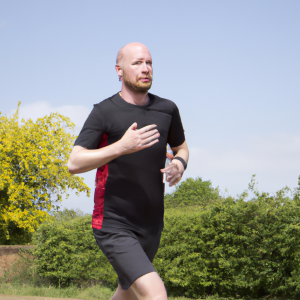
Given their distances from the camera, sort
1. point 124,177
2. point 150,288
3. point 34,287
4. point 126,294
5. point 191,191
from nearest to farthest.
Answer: point 150,288 < point 124,177 < point 126,294 < point 34,287 < point 191,191

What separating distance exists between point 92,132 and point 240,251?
679cm

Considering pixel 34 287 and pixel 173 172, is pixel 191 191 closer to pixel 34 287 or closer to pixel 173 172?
Answer: pixel 34 287

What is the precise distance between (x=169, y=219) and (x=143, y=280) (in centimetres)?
771

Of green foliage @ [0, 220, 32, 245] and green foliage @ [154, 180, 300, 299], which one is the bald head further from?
green foliage @ [0, 220, 32, 245]

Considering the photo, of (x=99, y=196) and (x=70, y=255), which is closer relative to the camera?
(x=99, y=196)

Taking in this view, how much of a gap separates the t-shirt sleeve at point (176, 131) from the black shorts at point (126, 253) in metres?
0.93

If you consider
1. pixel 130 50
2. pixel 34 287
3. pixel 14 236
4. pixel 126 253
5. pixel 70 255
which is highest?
pixel 130 50

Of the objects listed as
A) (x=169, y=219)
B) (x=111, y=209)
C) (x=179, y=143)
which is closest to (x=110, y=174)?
(x=111, y=209)

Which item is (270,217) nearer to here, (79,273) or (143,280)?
(79,273)

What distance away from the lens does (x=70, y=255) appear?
435 inches

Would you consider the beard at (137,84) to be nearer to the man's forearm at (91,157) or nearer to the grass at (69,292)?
the man's forearm at (91,157)

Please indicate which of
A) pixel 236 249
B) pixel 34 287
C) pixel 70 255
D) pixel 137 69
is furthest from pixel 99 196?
pixel 34 287

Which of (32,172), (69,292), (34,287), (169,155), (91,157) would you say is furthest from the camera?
(32,172)

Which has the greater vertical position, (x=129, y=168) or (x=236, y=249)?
(x=129, y=168)
